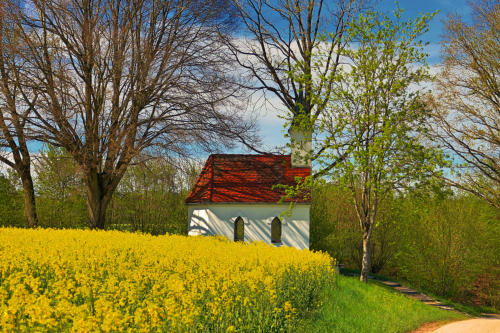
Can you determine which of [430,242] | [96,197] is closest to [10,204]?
[96,197]

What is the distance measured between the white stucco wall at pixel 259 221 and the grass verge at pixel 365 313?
257 inches

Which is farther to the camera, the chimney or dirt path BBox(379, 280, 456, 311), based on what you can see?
dirt path BBox(379, 280, 456, 311)

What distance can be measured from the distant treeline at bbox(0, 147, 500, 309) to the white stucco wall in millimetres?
2515

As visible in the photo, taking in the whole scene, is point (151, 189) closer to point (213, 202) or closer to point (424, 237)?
point (213, 202)

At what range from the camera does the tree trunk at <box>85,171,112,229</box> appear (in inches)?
918

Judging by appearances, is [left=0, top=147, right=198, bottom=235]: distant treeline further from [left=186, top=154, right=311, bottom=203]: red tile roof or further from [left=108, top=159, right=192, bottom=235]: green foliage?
[left=186, top=154, right=311, bottom=203]: red tile roof

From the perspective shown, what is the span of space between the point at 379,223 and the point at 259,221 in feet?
20.4

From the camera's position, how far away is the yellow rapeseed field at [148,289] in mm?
5798

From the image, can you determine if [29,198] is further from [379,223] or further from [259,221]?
[379,223]

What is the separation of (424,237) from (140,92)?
16.6 meters

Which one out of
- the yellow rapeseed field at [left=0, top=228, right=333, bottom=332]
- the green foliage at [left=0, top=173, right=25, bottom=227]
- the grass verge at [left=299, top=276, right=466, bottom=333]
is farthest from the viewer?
the green foliage at [left=0, top=173, right=25, bottom=227]

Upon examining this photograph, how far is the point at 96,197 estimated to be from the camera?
23422 millimetres

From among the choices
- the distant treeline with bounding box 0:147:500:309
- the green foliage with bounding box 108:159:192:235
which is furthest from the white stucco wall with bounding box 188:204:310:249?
the green foliage with bounding box 108:159:192:235

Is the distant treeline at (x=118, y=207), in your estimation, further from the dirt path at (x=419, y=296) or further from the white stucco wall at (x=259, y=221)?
the dirt path at (x=419, y=296)
